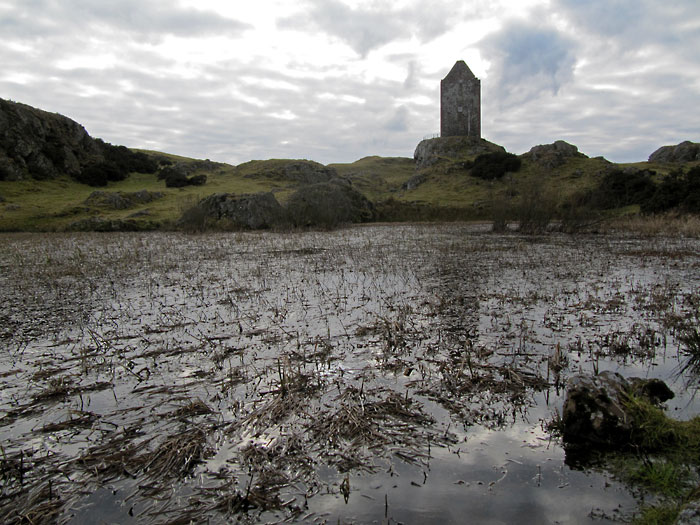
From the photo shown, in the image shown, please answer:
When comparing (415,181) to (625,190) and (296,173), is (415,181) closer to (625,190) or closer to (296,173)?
(296,173)

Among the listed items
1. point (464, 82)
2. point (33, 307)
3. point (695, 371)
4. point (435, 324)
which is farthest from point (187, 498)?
point (464, 82)

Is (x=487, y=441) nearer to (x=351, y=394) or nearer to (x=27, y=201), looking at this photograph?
(x=351, y=394)

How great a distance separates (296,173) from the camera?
201ft

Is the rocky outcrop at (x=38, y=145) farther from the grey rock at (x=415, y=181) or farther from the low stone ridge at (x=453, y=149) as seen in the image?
the low stone ridge at (x=453, y=149)

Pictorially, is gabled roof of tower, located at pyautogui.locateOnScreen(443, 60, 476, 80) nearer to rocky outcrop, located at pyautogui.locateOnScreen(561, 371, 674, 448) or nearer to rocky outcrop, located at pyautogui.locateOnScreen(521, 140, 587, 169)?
rocky outcrop, located at pyautogui.locateOnScreen(521, 140, 587, 169)

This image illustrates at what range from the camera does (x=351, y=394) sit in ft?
14.7

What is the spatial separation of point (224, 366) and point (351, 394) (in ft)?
5.89

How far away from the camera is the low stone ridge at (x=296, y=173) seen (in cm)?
5956

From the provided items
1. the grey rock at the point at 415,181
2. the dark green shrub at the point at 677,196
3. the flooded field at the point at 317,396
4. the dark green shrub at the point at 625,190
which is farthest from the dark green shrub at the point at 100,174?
the dark green shrub at the point at 677,196

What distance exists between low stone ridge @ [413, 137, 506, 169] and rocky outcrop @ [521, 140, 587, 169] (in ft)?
30.0

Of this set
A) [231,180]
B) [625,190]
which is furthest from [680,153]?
[231,180]

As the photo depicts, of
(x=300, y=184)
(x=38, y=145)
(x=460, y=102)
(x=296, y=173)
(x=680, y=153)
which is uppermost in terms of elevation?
(x=460, y=102)

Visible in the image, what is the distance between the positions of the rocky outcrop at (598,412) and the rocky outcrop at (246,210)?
98.5 feet

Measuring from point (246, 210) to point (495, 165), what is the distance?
130ft
